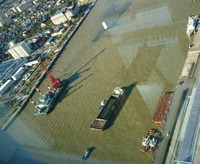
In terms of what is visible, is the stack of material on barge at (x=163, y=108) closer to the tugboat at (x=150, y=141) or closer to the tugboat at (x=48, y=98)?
the tugboat at (x=150, y=141)

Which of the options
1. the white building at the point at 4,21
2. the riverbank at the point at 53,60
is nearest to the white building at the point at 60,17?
the riverbank at the point at 53,60

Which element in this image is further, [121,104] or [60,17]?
[60,17]

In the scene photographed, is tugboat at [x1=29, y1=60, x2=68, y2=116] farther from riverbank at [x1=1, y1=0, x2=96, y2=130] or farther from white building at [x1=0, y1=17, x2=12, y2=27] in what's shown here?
white building at [x1=0, y1=17, x2=12, y2=27]

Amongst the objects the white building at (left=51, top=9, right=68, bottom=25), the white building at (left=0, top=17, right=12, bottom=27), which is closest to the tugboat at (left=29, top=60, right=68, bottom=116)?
the white building at (left=51, top=9, right=68, bottom=25)

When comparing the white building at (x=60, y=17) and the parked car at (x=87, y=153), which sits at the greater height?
the white building at (x=60, y=17)

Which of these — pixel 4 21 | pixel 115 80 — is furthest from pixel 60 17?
pixel 115 80

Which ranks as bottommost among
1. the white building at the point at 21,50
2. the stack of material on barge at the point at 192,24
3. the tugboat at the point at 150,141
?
the tugboat at the point at 150,141

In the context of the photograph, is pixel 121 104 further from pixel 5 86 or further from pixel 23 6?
pixel 23 6

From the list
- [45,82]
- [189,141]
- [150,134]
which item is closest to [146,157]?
[150,134]
